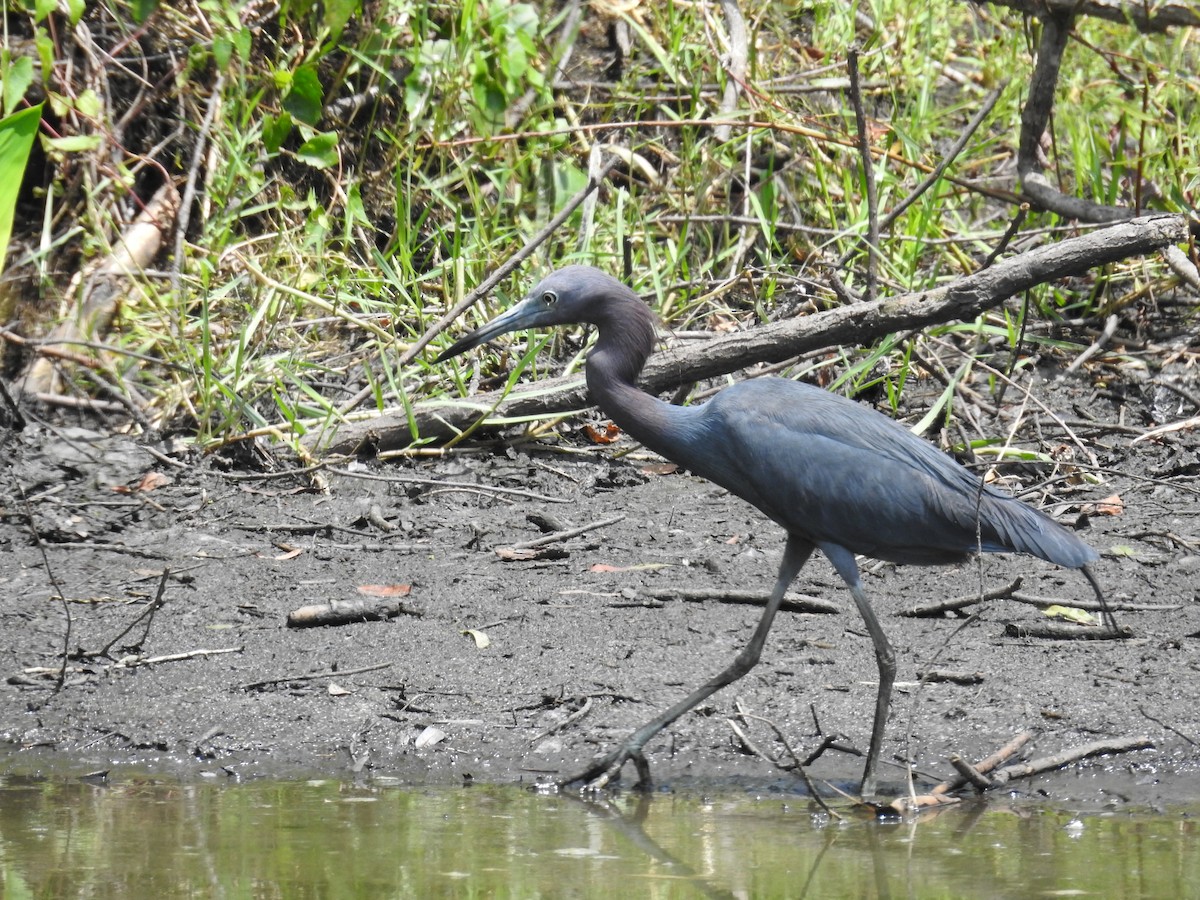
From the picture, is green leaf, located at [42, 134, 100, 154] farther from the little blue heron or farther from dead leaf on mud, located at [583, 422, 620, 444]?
the little blue heron

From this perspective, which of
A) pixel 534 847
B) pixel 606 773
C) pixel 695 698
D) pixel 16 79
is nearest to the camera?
pixel 534 847

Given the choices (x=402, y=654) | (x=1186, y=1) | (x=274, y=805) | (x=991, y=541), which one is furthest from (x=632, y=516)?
(x=1186, y=1)

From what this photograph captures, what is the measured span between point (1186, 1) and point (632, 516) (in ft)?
11.6

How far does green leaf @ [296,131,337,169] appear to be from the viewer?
24.7 feet

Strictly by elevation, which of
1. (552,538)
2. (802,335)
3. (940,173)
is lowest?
(552,538)

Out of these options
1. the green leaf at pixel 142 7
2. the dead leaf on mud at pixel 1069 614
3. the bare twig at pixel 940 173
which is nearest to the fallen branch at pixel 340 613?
the dead leaf on mud at pixel 1069 614

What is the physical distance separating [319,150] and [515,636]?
3.62 m

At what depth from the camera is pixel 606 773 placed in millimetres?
4055

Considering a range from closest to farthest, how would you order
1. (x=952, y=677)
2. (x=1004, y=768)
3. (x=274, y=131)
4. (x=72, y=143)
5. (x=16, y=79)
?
1. (x=1004, y=768)
2. (x=952, y=677)
3. (x=16, y=79)
4. (x=72, y=143)
5. (x=274, y=131)

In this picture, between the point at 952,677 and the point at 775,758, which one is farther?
the point at 952,677

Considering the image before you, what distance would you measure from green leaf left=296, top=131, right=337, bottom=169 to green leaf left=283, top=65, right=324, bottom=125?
132mm

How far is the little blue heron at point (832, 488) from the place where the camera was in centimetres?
423

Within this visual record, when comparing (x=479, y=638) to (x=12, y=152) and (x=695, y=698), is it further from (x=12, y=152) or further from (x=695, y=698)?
(x=12, y=152)

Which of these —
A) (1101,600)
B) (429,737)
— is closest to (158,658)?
(429,737)
